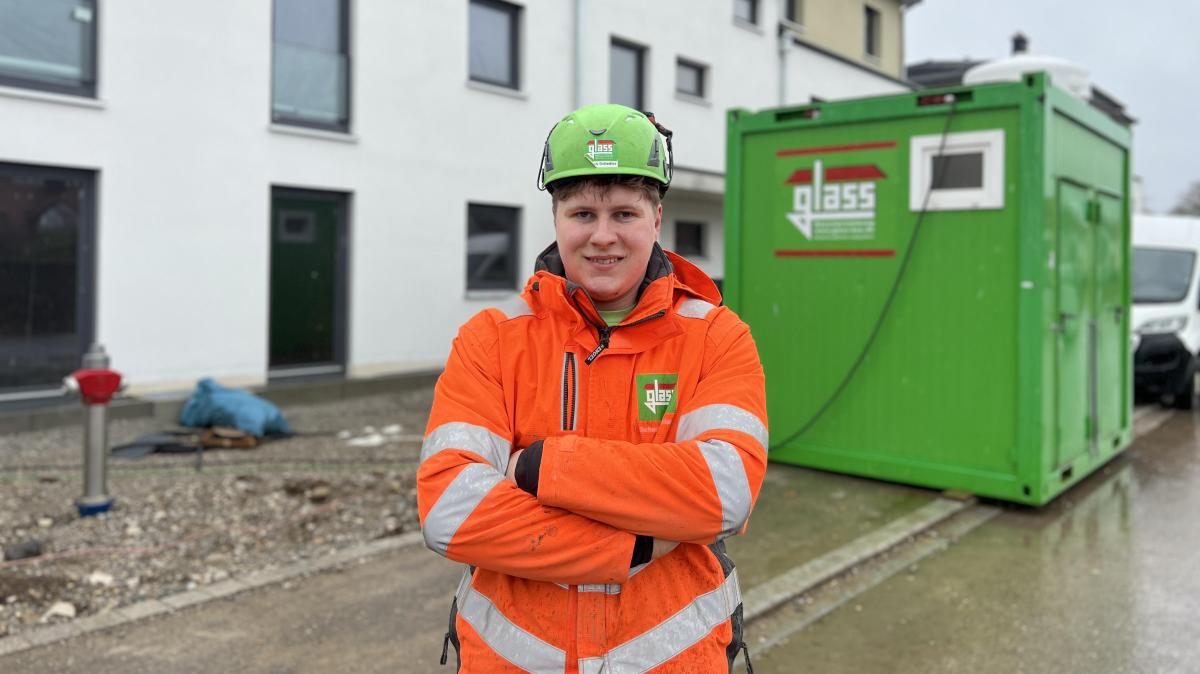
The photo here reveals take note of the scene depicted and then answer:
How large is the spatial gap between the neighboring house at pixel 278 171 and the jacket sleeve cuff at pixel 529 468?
8856 millimetres

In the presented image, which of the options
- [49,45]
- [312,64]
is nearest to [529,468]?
[49,45]

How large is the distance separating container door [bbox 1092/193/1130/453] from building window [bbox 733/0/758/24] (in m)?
12.5

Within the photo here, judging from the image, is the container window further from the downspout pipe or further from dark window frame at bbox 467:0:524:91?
the downspout pipe

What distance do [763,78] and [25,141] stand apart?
1389 cm

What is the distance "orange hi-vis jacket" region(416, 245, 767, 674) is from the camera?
1756 millimetres

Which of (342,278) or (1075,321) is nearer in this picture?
(1075,321)

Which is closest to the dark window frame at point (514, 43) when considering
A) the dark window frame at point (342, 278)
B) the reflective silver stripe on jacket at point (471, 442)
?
the dark window frame at point (342, 278)

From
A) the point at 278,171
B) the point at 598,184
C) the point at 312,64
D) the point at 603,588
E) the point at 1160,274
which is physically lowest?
the point at 603,588

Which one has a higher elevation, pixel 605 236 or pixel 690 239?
pixel 690 239

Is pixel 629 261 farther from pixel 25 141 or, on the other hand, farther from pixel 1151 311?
pixel 1151 311

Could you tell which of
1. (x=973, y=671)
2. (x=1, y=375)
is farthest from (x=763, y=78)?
(x=973, y=671)

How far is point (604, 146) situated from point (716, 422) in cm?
61

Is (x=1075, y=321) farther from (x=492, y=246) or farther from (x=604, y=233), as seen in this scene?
(x=492, y=246)

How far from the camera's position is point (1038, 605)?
14.4 ft
